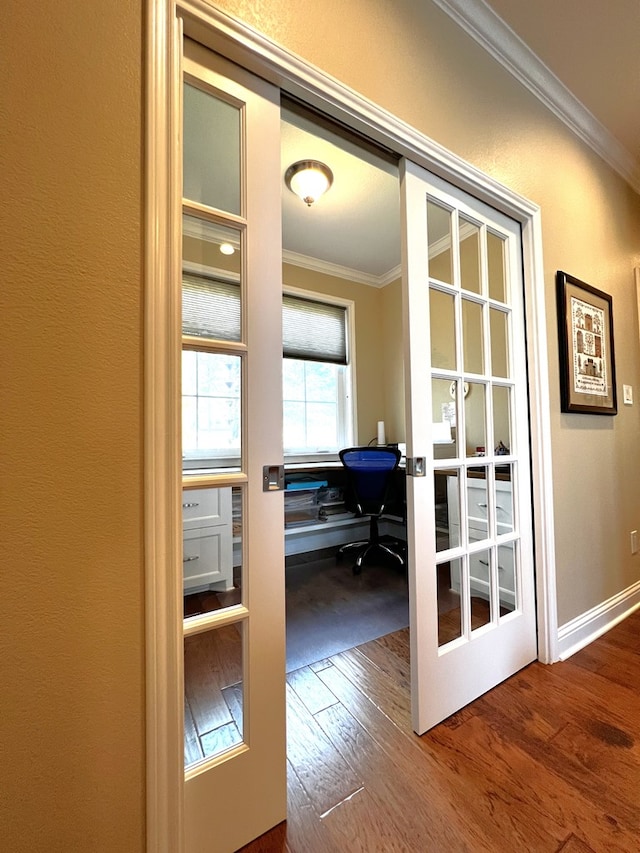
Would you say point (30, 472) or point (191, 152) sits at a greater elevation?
point (191, 152)

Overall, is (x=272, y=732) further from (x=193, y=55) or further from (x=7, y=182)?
(x=193, y=55)

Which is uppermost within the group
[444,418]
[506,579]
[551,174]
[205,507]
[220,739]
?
[551,174]

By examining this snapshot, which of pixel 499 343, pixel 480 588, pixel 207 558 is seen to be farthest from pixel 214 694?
pixel 499 343

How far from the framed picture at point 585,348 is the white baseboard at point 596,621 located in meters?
1.00

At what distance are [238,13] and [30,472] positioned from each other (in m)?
1.19

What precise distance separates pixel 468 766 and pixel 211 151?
1.89 meters

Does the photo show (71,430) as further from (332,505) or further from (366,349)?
(366,349)

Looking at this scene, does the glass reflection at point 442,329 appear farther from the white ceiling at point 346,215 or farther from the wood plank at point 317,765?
the wood plank at point 317,765

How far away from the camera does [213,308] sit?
93 centimetres

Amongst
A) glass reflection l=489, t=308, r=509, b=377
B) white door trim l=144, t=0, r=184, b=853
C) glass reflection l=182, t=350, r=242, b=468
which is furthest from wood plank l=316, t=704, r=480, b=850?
glass reflection l=489, t=308, r=509, b=377

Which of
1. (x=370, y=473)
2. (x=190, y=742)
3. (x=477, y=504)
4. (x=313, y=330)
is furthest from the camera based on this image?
(x=313, y=330)

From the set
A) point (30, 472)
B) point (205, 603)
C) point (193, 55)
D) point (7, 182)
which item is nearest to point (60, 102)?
point (7, 182)

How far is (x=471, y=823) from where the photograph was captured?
0.87m

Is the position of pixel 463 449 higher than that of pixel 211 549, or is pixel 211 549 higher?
pixel 463 449
